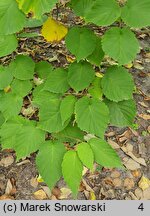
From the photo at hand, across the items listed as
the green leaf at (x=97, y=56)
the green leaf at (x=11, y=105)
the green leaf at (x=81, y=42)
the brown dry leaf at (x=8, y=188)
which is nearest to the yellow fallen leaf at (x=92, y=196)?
the brown dry leaf at (x=8, y=188)

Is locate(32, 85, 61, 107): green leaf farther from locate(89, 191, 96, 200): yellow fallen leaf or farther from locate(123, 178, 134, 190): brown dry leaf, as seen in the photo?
locate(123, 178, 134, 190): brown dry leaf

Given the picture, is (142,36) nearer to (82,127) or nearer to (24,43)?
(24,43)

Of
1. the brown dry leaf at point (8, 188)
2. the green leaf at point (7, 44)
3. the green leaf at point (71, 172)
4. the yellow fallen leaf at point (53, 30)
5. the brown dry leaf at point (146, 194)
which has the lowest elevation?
the brown dry leaf at point (146, 194)

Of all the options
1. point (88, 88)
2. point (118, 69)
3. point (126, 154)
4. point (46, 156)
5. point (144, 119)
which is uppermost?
point (118, 69)

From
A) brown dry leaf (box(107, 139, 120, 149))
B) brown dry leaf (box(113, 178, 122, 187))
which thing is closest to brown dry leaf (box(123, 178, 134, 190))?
brown dry leaf (box(113, 178, 122, 187))

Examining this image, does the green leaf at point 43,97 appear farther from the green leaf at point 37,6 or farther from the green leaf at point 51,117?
the green leaf at point 37,6

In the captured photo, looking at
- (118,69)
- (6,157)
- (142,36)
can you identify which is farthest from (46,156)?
(142,36)
